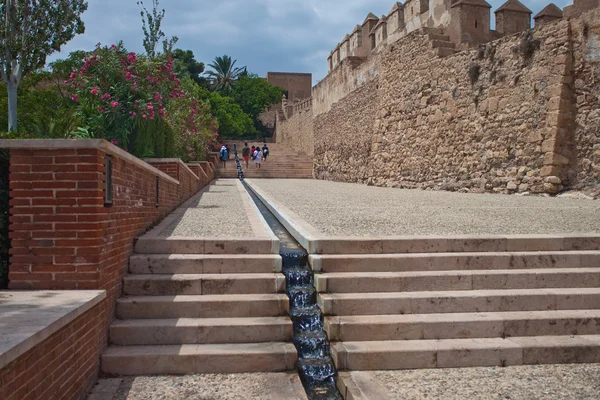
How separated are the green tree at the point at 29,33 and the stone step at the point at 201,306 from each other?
13037 millimetres

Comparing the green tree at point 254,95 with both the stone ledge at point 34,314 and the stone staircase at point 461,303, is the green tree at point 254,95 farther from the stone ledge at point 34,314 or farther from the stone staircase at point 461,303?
the stone ledge at point 34,314

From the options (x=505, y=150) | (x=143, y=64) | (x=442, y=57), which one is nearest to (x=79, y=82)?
(x=143, y=64)

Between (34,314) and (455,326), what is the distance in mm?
2900

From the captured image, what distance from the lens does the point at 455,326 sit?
13.3 feet

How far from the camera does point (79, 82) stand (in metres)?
8.30

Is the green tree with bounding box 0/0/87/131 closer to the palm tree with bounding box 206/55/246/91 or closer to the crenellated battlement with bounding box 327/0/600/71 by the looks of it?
the crenellated battlement with bounding box 327/0/600/71

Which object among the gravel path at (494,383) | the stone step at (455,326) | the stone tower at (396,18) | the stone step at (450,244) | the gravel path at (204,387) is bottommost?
the gravel path at (494,383)

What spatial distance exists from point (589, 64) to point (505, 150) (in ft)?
8.09

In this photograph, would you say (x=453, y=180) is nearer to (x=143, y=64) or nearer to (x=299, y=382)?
(x=143, y=64)

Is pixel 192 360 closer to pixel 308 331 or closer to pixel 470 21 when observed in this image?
pixel 308 331

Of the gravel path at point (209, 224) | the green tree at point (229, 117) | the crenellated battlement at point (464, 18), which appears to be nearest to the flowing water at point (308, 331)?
the gravel path at point (209, 224)

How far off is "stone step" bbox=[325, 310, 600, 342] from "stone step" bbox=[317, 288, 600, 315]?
0.08 metres

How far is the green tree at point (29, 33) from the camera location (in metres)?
15.7

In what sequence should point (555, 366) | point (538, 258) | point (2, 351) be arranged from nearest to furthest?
point (2, 351) < point (555, 366) < point (538, 258)
